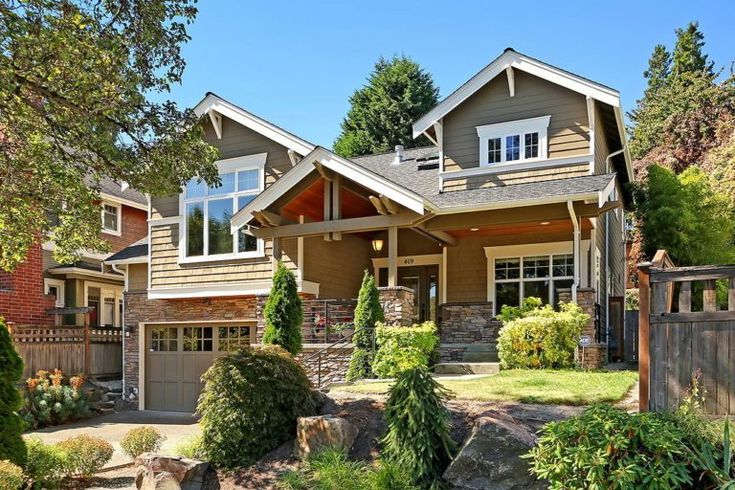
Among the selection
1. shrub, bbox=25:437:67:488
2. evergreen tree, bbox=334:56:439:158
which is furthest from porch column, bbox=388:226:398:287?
evergreen tree, bbox=334:56:439:158

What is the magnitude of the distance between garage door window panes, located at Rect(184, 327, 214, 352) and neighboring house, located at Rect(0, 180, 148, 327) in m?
3.46

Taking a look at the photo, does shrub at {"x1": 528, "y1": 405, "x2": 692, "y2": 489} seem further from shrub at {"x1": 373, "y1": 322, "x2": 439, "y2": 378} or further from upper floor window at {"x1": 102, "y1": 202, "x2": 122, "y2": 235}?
upper floor window at {"x1": 102, "y1": 202, "x2": 122, "y2": 235}

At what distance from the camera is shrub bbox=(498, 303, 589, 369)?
10898 millimetres

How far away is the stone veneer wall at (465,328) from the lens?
13.7 metres

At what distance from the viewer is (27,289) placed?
16.6 meters

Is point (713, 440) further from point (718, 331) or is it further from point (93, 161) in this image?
point (93, 161)

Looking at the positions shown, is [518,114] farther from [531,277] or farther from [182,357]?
[182,357]

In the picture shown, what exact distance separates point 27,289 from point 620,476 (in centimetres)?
1629

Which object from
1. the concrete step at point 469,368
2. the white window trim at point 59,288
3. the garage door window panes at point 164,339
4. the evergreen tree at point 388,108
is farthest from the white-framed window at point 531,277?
the evergreen tree at point 388,108

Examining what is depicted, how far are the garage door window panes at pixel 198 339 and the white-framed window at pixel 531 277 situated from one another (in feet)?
23.9

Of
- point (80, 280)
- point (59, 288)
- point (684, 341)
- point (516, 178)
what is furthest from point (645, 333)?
point (59, 288)

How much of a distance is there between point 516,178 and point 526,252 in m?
1.74

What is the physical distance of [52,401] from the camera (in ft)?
45.3

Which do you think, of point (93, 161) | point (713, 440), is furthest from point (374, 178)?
point (713, 440)
